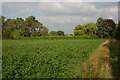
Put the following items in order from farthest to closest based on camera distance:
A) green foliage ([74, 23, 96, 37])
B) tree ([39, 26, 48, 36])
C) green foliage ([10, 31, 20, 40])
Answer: green foliage ([74, 23, 96, 37])
tree ([39, 26, 48, 36])
green foliage ([10, 31, 20, 40])

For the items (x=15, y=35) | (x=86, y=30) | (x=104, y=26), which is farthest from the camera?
(x=86, y=30)

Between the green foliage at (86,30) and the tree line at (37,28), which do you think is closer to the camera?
the tree line at (37,28)

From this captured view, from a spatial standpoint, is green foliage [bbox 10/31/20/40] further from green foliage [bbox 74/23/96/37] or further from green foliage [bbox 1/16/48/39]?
green foliage [bbox 74/23/96/37]

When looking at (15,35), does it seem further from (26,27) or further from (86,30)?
(86,30)

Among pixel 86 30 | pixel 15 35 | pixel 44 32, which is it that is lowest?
pixel 15 35

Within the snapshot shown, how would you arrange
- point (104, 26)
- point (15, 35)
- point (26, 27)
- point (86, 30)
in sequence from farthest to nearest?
point (86, 30), point (104, 26), point (26, 27), point (15, 35)

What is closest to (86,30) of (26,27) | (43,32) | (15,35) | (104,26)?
(104,26)

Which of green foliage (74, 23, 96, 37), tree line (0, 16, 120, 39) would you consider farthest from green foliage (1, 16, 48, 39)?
green foliage (74, 23, 96, 37)

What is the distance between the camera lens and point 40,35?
121ft

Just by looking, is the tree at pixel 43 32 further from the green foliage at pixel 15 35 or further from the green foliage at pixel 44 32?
the green foliage at pixel 15 35

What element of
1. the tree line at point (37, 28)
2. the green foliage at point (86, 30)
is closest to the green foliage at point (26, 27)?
the tree line at point (37, 28)

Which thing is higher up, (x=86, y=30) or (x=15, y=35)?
(x=86, y=30)

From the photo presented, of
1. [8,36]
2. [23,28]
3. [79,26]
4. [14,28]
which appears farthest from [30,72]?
[79,26]

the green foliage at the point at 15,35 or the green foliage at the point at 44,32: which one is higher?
the green foliage at the point at 44,32
